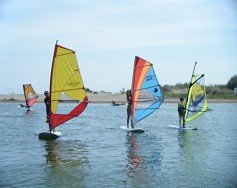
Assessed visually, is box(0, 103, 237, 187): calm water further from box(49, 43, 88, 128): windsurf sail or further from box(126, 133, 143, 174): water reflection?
box(49, 43, 88, 128): windsurf sail

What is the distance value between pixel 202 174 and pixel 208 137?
867cm

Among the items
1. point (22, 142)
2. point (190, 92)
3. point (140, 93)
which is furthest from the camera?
point (190, 92)

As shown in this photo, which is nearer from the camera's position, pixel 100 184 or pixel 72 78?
pixel 100 184

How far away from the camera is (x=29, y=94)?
46531 millimetres

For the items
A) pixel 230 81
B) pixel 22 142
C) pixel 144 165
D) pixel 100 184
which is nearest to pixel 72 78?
pixel 22 142

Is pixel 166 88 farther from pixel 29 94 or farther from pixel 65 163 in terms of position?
pixel 65 163

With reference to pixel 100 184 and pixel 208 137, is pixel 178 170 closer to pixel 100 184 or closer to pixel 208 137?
pixel 100 184

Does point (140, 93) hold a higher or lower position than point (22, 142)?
higher

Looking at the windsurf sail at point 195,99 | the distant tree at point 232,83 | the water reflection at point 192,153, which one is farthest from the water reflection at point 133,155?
the distant tree at point 232,83

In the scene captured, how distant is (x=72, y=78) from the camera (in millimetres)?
17828

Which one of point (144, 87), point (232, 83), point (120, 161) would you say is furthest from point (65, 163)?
point (232, 83)

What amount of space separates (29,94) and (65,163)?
115 ft

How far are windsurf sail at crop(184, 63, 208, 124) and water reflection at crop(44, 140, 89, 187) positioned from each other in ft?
27.1

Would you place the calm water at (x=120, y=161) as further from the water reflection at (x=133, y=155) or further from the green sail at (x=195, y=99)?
the green sail at (x=195, y=99)
